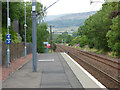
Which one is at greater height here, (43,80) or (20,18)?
(20,18)

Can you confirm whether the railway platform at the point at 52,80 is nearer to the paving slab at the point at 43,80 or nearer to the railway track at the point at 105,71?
the paving slab at the point at 43,80

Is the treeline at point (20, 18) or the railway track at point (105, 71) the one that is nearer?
the railway track at point (105, 71)

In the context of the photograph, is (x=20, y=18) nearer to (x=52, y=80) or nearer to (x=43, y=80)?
(x=43, y=80)

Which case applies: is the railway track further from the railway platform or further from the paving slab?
the paving slab

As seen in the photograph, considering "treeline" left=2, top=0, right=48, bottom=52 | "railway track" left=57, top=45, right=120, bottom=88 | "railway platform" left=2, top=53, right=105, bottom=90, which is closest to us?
"railway platform" left=2, top=53, right=105, bottom=90

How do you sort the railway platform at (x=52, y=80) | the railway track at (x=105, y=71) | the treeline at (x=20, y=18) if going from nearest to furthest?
the railway platform at (x=52, y=80)
the railway track at (x=105, y=71)
the treeline at (x=20, y=18)

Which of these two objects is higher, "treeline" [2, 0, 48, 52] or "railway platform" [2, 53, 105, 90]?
"treeline" [2, 0, 48, 52]

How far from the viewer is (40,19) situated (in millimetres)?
63906

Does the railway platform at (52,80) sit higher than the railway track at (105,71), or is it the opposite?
the railway platform at (52,80)

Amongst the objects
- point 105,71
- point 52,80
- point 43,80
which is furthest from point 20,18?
point 52,80

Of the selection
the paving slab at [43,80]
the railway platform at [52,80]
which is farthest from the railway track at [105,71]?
the paving slab at [43,80]

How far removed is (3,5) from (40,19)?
3896 cm

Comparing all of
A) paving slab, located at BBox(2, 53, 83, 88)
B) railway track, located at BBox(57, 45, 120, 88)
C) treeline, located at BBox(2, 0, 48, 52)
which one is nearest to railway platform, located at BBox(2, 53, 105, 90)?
paving slab, located at BBox(2, 53, 83, 88)

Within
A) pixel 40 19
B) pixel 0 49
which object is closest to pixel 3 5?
pixel 0 49
